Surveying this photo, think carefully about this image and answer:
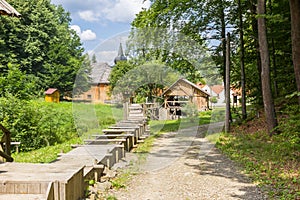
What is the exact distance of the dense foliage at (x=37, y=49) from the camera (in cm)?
2907

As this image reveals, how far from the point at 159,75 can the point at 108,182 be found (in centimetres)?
996

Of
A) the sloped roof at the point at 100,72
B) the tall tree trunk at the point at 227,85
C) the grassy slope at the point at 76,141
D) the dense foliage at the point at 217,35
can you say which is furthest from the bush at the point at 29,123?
the tall tree trunk at the point at 227,85

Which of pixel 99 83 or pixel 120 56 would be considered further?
pixel 120 56

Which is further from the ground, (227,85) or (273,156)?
(227,85)

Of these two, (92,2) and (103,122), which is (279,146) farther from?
(92,2)

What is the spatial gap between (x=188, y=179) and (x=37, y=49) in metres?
28.3

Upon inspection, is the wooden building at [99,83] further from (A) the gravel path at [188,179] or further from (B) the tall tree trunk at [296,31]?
(B) the tall tree trunk at [296,31]

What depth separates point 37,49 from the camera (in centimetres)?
3055

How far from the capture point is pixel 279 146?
7734 mm

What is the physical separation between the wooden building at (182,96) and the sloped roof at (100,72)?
5947mm

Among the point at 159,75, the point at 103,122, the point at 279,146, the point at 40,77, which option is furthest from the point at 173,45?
the point at 40,77

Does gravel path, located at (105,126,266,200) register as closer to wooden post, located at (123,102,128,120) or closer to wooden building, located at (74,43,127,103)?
wooden building, located at (74,43,127,103)

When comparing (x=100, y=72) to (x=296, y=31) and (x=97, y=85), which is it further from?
(x=296, y=31)

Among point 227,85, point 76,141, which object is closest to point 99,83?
point 76,141
